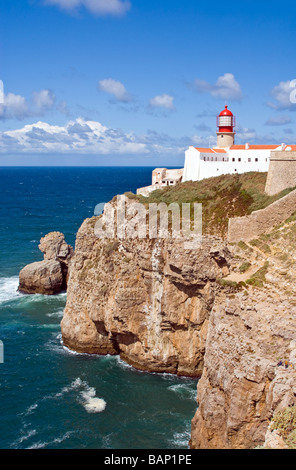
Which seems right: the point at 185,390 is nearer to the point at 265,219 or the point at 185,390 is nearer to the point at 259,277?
the point at 259,277

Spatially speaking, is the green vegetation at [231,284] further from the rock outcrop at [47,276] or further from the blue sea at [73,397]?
the rock outcrop at [47,276]

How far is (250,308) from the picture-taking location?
25000 millimetres

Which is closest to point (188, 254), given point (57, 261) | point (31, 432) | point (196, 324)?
point (196, 324)

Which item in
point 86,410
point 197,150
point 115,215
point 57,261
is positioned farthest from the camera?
point 57,261

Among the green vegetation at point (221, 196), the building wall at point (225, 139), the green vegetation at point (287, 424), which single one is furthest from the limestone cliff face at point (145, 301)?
the building wall at point (225, 139)

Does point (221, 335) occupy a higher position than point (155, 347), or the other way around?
point (221, 335)

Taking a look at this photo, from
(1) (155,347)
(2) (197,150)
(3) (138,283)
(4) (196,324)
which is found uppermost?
(2) (197,150)

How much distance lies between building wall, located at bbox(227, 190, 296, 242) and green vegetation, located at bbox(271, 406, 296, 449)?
16338 millimetres

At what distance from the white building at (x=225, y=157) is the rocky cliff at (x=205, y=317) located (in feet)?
43.2

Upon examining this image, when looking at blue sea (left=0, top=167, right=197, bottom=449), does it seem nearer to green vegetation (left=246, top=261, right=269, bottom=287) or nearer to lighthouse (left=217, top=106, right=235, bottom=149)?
green vegetation (left=246, top=261, right=269, bottom=287)

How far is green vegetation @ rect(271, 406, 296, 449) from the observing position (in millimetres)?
15573

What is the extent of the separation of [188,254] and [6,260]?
40362 millimetres

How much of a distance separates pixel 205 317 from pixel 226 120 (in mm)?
24386

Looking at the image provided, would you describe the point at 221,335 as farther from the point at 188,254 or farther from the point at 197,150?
the point at 197,150
